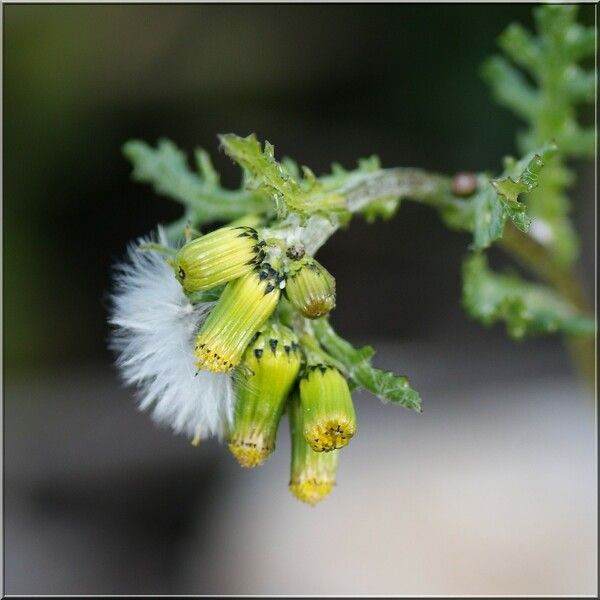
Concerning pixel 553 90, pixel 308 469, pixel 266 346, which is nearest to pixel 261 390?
pixel 266 346

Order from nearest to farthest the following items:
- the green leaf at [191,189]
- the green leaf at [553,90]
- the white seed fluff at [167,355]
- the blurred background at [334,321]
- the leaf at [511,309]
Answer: the white seed fluff at [167,355] < the green leaf at [191,189] < the leaf at [511,309] < the green leaf at [553,90] < the blurred background at [334,321]

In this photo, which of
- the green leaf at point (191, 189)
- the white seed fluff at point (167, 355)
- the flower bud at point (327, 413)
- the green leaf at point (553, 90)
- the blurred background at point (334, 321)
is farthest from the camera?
the blurred background at point (334, 321)

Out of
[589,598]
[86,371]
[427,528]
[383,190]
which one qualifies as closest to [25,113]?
[86,371]

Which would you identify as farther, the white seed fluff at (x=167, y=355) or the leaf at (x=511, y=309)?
the leaf at (x=511, y=309)

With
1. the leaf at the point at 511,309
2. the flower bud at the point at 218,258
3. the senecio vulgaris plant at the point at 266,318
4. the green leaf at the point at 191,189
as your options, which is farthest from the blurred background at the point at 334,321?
the flower bud at the point at 218,258

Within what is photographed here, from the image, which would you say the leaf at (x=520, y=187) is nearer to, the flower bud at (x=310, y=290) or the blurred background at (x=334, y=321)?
the flower bud at (x=310, y=290)

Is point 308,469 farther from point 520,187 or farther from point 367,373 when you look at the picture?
point 520,187

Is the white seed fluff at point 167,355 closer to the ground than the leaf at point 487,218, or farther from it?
closer to the ground
